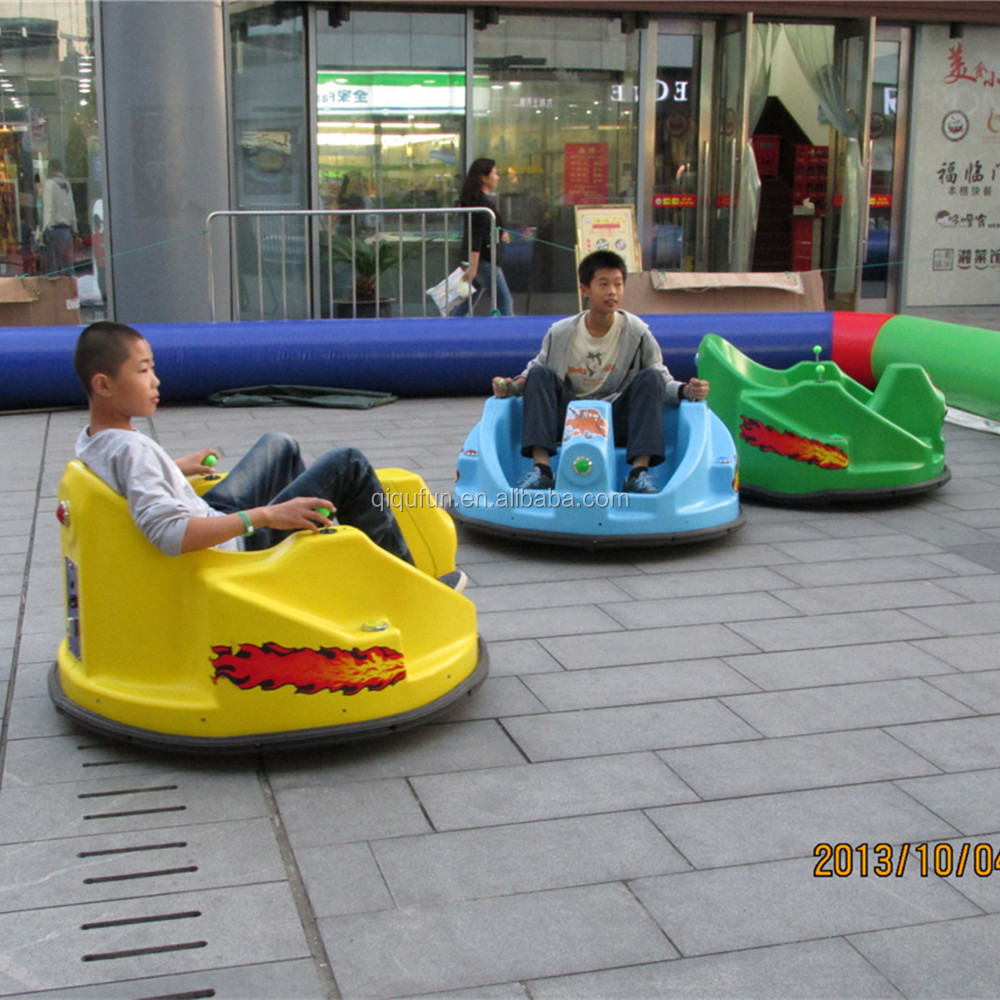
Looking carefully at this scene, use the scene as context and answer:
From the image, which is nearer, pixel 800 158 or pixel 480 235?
pixel 480 235

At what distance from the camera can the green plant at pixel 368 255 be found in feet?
37.3

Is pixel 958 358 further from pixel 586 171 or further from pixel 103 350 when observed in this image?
pixel 103 350

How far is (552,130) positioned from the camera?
40.4 feet

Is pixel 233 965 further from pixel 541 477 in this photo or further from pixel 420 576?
pixel 541 477

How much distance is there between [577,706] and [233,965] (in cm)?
146

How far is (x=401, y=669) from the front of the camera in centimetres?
329

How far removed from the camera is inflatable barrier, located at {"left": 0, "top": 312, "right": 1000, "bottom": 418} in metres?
8.36

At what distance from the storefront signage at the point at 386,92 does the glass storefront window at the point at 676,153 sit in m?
2.02

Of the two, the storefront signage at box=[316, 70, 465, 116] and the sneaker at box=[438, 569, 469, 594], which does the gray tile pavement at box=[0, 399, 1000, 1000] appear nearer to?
the sneaker at box=[438, 569, 469, 594]

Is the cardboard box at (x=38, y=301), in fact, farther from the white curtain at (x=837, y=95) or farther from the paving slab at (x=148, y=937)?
the paving slab at (x=148, y=937)

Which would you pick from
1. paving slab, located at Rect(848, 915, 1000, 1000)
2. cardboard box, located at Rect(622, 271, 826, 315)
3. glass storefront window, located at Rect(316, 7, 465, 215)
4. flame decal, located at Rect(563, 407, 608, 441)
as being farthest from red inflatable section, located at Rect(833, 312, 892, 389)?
paving slab, located at Rect(848, 915, 1000, 1000)

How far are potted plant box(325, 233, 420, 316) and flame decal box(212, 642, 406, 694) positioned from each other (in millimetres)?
8413

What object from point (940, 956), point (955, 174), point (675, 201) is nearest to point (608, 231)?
point (675, 201)

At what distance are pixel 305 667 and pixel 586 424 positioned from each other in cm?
227
